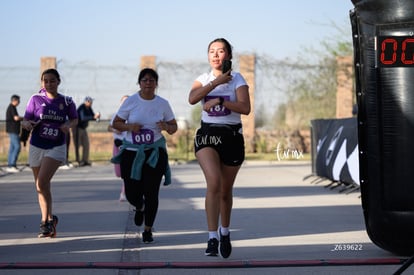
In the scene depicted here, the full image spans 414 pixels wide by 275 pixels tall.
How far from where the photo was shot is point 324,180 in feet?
65.7

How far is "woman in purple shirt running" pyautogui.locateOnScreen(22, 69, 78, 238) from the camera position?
10812 millimetres

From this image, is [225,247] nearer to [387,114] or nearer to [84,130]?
[387,114]

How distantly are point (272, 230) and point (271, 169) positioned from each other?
1418 centimetres

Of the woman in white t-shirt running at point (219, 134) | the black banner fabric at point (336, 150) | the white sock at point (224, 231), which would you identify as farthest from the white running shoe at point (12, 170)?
the white sock at point (224, 231)

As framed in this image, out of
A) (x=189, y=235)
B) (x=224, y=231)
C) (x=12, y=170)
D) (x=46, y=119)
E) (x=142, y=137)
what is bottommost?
(x=12, y=170)

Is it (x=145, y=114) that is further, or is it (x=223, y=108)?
(x=145, y=114)

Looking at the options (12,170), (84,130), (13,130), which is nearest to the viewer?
(13,130)

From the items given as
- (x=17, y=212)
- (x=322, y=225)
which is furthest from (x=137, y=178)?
(x=17, y=212)

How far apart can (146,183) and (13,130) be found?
48.4 feet

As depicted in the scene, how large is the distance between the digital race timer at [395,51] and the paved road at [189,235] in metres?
1.73

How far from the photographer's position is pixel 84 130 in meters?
27.9

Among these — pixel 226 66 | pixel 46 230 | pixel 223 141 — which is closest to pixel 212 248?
pixel 223 141

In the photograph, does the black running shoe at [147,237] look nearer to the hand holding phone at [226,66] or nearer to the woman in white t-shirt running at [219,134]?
the woman in white t-shirt running at [219,134]

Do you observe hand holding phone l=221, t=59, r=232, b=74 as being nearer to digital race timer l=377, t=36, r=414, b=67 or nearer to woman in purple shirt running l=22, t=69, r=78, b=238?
digital race timer l=377, t=36, r=414, b=67
